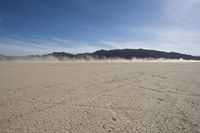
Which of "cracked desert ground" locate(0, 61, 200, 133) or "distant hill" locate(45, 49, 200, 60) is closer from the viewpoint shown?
"cracked desert ground" locate(0, 61, 200, 133)

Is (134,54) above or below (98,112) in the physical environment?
above

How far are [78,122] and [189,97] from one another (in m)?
4.99

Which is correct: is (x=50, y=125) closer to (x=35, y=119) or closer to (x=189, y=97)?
(x=35, y=119)

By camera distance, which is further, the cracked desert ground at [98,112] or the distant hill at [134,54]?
the distant hill at [134,54]

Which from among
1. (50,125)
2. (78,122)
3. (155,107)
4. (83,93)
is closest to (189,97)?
(155,107)

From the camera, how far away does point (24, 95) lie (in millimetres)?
7746

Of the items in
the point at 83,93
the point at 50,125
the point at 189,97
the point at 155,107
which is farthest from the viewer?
the point at 83,93

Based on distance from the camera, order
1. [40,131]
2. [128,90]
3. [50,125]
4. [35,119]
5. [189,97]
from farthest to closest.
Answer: [128,90], [189,97], [35,119], [50,125], [40,131]

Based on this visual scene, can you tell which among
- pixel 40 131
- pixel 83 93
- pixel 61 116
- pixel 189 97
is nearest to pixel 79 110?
pixel 61 116

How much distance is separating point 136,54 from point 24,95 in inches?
3542

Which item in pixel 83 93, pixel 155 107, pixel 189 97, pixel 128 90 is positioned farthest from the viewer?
pixel 128 90

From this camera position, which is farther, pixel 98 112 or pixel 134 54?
pixel 134 54

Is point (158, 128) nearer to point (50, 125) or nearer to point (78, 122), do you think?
point (78, 122)

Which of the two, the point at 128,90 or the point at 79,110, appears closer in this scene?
the point at 79,110
